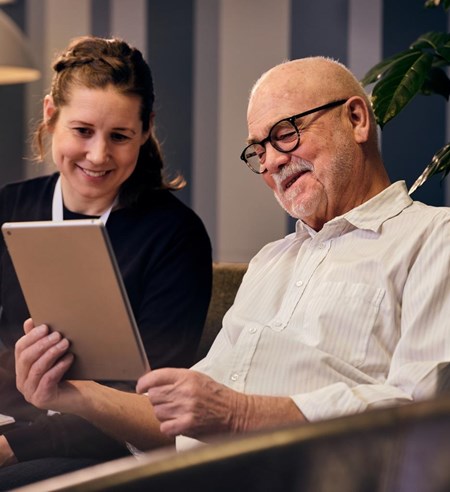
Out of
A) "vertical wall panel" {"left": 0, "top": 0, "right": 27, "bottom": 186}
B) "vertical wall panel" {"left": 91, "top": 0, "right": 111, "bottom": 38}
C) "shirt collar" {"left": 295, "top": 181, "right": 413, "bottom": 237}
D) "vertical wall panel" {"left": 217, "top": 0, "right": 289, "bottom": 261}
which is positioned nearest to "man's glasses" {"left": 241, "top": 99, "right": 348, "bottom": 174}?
"shirt collar" {"left": 295, "top": 181, "right": 413, "bottom": 237}

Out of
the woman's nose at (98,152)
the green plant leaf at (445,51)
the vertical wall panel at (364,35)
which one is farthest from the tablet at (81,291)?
the vertical wall panel at (364,35)

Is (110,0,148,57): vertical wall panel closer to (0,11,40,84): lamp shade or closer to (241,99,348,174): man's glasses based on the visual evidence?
(0,11,40,84): lamp shade

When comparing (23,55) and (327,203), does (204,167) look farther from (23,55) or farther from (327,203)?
(327,203)

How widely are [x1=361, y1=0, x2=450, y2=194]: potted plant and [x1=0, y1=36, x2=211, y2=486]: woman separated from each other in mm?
525

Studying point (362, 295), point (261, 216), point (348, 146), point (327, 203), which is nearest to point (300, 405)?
point (362, 295)

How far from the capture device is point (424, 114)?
10.3 feet

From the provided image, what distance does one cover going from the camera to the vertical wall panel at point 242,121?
11.8 feet

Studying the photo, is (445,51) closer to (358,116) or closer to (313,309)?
(358,116)

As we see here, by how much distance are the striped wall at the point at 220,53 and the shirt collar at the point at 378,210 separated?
1776 millimetres

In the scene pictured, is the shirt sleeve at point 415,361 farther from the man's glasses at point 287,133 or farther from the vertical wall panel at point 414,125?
the vertical wall panel at point 414,125

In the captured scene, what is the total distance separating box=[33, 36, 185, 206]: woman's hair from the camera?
1.98 meters

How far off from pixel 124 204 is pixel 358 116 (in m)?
0.66

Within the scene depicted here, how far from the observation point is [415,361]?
1.30 meters

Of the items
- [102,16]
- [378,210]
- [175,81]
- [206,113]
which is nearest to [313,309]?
[378,210]
